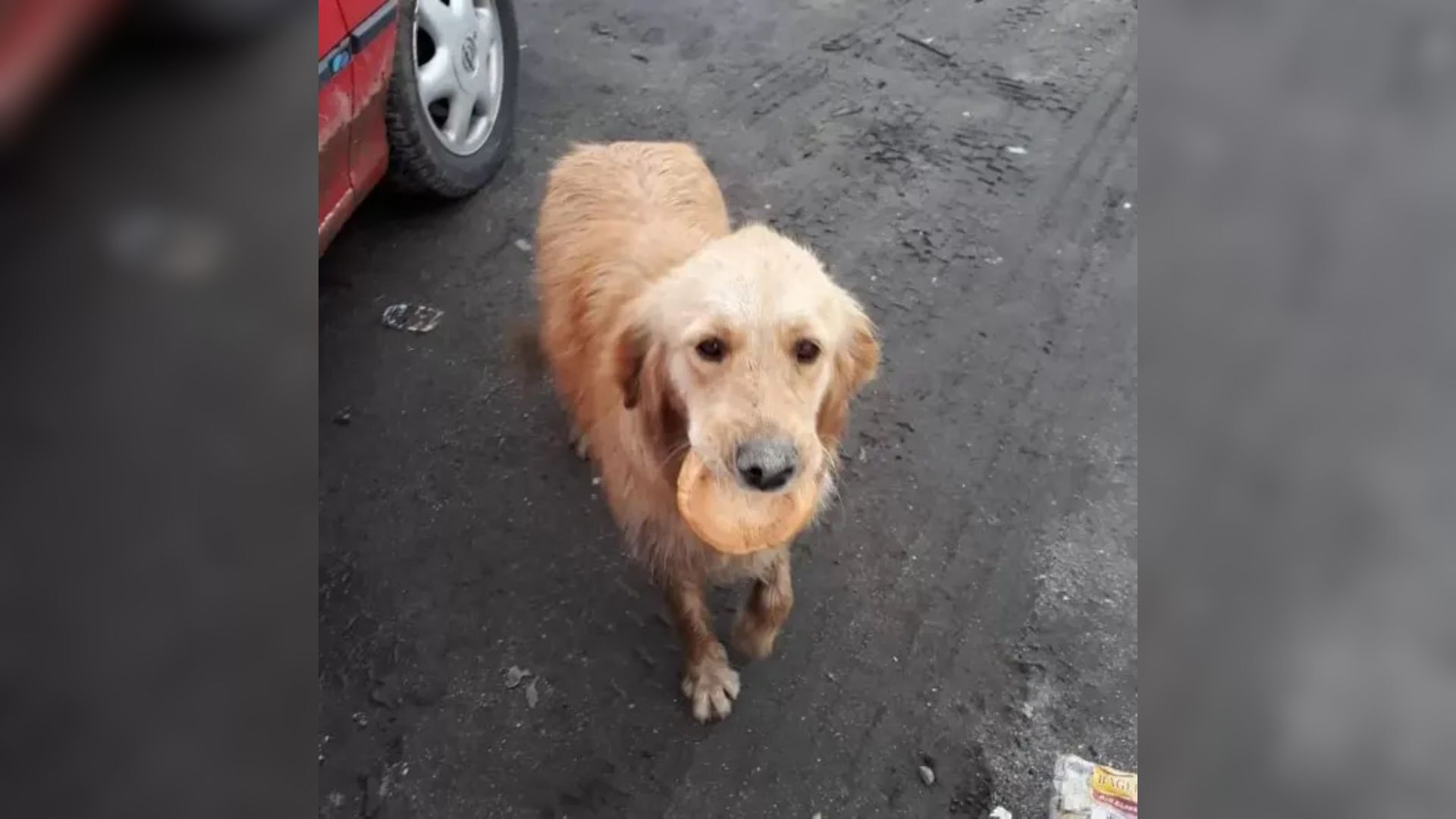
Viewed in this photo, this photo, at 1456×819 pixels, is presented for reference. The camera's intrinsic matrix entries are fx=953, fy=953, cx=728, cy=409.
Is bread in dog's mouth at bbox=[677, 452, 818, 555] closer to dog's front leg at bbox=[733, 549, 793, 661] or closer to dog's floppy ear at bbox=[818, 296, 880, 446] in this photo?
dog's floppy ear at bbox=[818, 296, 880, 446]

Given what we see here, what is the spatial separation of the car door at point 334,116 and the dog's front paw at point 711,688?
1680mm

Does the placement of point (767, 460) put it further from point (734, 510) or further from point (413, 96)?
point (413, 96)

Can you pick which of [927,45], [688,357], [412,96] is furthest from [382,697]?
[927,45]

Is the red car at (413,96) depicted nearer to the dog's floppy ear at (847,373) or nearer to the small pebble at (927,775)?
the dog's floppy ear at (847,373)

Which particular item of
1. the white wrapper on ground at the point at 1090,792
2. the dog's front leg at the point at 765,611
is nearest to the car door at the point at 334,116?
the dog's front leg at the point at 765,611

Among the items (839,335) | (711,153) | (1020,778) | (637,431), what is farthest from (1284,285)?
(711,153)

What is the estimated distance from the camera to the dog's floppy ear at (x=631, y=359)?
7.64 ft

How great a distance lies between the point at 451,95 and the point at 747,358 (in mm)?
2409

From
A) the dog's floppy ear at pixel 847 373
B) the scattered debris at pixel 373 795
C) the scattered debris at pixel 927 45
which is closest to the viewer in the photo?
the dog's floppy ear at pixel 847 373

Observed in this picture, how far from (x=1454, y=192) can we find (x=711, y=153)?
4.05 metres

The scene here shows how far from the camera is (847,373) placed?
7.80 ft

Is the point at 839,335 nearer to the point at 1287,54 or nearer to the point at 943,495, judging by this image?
the point at 943,495

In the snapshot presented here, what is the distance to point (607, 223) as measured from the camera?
2896 mm

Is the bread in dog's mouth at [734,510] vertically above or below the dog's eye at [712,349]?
below
